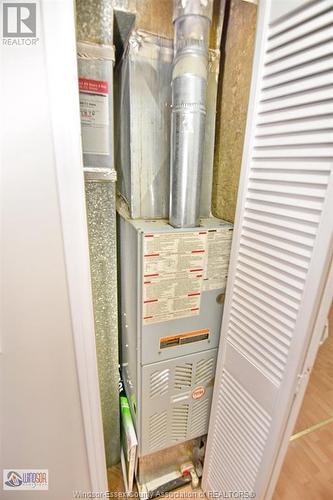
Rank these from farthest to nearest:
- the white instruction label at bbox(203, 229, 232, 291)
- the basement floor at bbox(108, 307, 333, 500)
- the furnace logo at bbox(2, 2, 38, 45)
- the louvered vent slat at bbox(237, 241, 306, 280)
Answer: the basement floor at bbox(108, 307, 333, 500), the white instruction label at bbox(203, 229, 232, 291), the louvered vent slat at bbox(237, 241, 306, 280), the furnace logo at bbox(2, 2, 38, 45)

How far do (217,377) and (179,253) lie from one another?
0.65 meters

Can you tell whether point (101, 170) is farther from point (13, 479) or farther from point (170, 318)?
point (13, 479)

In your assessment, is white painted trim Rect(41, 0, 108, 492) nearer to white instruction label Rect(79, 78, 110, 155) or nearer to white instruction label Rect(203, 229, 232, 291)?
white instruction label Rect(79, 78, 110, 155)

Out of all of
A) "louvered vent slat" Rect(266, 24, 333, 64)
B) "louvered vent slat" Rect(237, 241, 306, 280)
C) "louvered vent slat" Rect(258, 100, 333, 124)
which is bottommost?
"louvered vent slat" Rect(237, 241, 306, 280)

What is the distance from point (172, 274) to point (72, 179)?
0.49 m

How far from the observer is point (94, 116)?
0.94 m

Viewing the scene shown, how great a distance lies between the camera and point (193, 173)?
93cm

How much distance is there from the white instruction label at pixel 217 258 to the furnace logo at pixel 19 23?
0.77 metres

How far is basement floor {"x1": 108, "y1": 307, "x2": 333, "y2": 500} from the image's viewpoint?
1.36 metres

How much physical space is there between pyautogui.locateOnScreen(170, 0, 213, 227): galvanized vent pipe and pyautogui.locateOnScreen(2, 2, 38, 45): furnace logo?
46 centimetres

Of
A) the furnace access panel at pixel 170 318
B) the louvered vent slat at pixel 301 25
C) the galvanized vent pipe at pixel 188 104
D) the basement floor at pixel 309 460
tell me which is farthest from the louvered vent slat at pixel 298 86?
the basement floor at pixel 309 460

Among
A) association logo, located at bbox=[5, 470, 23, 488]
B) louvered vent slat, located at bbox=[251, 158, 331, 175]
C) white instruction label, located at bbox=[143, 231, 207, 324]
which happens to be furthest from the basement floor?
louvered vent slat, located at bbox=[251, 158, 331, 175]

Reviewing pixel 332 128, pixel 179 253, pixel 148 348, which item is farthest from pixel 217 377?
pixel 332 128

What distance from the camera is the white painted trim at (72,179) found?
614 mm
